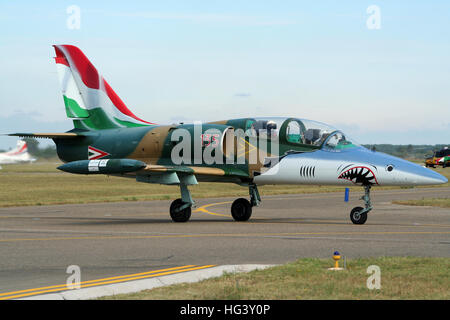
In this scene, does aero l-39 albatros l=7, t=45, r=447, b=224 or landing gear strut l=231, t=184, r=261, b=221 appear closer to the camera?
aero l-39 albatros l=7, t=45, r=447, b=224

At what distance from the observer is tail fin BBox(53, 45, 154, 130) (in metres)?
25.8

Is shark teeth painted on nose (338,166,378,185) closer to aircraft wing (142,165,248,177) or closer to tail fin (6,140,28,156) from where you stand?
aircraft wing (142,165,248,177)

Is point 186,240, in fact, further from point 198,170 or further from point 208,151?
point 208,151

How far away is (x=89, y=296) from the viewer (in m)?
9.35

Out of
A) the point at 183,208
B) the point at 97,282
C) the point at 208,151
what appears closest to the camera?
the point at 97,282

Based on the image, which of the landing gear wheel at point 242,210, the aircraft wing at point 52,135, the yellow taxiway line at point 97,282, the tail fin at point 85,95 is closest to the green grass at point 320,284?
the yellow taxiway line at point 97,282

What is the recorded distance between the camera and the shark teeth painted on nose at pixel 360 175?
20.1 meters

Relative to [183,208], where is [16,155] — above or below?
below

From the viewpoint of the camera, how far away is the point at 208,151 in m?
22.7

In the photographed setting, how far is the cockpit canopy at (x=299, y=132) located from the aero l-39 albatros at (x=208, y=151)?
1.2 inches

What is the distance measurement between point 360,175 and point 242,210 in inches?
179

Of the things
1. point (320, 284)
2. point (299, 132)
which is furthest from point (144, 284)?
point (299, 132)

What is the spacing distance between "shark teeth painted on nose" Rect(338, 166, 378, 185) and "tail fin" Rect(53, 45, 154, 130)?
8.80m

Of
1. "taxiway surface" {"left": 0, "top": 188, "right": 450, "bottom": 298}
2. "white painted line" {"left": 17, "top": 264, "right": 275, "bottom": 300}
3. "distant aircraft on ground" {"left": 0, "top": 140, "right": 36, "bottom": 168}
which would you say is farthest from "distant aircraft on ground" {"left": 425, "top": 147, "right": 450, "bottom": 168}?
"white painted line" {"left": 17, "top": 264, "right": 275, "bottom": 300}
